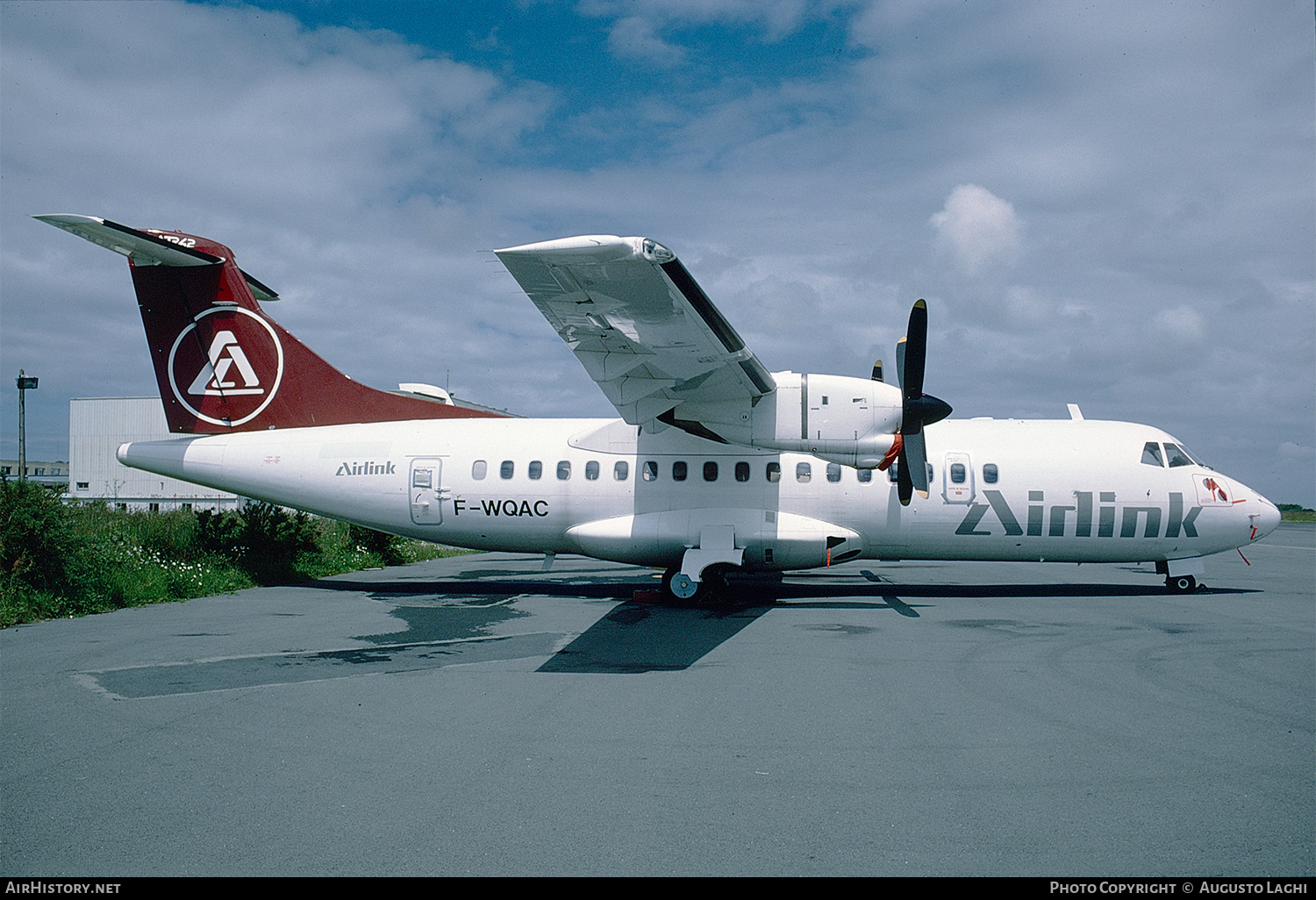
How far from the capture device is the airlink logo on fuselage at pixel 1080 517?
13.5 metres

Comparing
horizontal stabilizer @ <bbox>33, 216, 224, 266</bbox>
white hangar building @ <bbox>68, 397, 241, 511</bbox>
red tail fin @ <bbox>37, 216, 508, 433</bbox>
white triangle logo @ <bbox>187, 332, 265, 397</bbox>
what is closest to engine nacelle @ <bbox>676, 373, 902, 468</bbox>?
red tail fin @ <bbox>37, 216, 508, 433</bbox>

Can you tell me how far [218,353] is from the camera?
1468 centimetres

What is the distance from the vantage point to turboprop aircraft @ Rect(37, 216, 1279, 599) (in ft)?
39.3

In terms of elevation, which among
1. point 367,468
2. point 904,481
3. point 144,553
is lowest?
point 144,553

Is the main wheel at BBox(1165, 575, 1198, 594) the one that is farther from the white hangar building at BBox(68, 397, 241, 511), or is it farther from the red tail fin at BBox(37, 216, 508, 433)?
the white hangar building at BBox(68, 397, 241, 511)

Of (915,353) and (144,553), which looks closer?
(915,353)

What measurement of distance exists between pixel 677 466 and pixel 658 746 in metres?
8.16

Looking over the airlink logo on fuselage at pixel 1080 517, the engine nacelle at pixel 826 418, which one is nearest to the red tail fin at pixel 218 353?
the engine nacelle at pixel 826 418

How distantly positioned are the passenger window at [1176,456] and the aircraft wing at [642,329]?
26.8 ft

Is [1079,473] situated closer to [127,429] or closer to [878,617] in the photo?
[878,617]

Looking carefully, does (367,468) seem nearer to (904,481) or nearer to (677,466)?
(677,466)

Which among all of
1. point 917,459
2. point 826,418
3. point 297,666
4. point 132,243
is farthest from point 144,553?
point 917,459

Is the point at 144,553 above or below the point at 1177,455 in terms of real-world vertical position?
below
